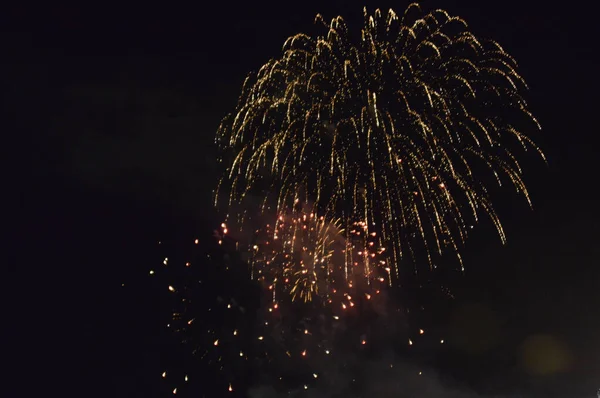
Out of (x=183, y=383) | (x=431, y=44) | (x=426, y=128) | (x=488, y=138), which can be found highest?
(x=183, y=383)

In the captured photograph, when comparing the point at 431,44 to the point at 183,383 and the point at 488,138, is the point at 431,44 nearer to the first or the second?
the point at 488,138

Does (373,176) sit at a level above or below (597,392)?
below

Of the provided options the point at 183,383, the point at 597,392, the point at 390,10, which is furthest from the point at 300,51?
the point at 597,392

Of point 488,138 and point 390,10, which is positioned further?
point 390,10

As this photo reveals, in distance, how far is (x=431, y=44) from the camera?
2425 centimetres

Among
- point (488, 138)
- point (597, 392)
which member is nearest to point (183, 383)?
point (488, 138)

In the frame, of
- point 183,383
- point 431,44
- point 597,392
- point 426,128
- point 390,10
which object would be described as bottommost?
point 426,128

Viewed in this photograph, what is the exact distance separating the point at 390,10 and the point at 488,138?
665 centimetres

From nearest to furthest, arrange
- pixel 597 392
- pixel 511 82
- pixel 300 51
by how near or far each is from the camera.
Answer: pixel 511 82 < pixel 300 51 < pixel 597 392

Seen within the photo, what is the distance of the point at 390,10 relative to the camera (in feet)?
81.4

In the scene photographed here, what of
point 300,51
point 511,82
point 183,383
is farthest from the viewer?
point 183,383

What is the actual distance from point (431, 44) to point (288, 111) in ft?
20.3

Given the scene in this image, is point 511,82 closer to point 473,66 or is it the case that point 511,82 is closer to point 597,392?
point 473,66

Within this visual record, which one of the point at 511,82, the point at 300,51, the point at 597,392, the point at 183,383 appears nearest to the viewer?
the point at 511,82
